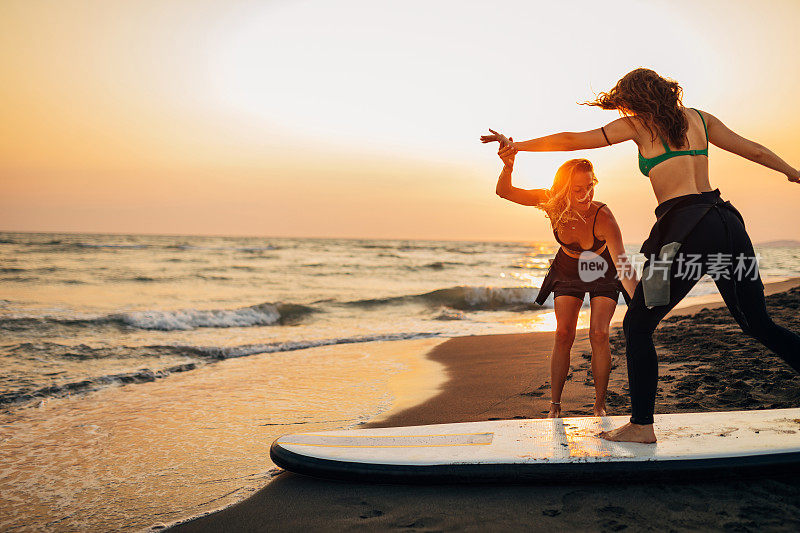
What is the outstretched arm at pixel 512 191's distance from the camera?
3725 millimetres

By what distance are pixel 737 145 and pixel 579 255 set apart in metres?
1.38

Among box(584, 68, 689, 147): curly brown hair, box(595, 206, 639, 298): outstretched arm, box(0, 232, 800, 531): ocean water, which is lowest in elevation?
box(0, 232, 800, 531): ocean water

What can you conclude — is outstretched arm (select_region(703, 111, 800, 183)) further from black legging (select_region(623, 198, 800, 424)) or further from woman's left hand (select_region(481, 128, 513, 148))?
woman's left hand (select_region(481, 128, 513, 148))

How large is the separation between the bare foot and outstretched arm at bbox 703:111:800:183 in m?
1.53

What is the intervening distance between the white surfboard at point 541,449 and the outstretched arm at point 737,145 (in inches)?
57.7

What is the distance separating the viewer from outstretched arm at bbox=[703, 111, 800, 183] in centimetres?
290

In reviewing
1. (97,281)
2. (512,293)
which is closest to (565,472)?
(512,293)

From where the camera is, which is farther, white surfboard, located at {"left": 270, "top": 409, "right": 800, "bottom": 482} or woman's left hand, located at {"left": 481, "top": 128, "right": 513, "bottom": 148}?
woman's left hand, located at {"left": 481, "top": 128, "right": 513, "bottom": 148}

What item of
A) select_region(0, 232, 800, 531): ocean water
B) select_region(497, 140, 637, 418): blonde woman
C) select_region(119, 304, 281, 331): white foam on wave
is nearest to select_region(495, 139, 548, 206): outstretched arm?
select_region(497, 140, 637, 418): blonde woman

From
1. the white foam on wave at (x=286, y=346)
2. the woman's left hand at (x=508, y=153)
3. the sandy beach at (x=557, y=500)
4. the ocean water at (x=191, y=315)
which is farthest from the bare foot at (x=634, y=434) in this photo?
the white foam on wave at (x=286, y=346)

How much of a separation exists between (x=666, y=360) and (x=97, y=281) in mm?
19930

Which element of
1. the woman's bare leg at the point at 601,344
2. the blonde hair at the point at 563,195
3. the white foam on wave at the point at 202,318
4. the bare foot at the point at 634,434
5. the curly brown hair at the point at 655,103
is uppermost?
the curly brown hair at the point at 655,103

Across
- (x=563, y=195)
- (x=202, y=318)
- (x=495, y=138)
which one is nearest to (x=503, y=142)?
(x=495, y=138)

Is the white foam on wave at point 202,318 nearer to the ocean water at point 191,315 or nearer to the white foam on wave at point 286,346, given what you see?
the ocean water at point 191,315
